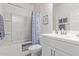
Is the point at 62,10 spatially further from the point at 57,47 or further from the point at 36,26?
the point at 57,47

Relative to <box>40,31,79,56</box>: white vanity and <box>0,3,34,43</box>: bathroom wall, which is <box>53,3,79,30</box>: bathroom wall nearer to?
<box>40,31,79,56</box>: white vanity

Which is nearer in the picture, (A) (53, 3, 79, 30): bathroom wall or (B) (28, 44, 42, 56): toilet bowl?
(A) (53, 3, 79, 30): bathroom wall

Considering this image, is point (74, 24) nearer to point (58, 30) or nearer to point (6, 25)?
point (58, 30)

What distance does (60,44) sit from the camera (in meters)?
1.48

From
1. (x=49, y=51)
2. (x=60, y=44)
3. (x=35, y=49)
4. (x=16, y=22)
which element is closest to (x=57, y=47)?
(x=60, y=44)

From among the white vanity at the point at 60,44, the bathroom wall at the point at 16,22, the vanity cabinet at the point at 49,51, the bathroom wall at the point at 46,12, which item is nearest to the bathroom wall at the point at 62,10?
the bathroom wall at the point at 46,12

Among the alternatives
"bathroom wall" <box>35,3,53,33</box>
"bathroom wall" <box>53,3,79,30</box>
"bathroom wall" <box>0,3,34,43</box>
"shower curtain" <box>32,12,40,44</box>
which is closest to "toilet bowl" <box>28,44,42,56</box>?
"shower curtain" <box>32,12,40,44</box>

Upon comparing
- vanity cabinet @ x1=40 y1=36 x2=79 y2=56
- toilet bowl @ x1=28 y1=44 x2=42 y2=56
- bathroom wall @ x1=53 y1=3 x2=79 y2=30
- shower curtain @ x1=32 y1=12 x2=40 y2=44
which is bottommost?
toilet bowl @ x1=28 y1=44 x2=42 y2=56

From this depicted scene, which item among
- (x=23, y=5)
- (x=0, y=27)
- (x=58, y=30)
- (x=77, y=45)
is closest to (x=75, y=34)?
(x=58, y=30)

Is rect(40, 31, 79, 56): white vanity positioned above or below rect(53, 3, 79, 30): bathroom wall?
below

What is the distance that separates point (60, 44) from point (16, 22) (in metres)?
1.13

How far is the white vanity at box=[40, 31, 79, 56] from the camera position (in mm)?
1231

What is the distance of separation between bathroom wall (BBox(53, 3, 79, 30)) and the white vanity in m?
0.33

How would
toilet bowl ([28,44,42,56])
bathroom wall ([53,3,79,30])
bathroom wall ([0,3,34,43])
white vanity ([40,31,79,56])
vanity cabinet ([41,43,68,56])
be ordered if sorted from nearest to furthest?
1. white vanity ([40,31,79,56])
2. vanity cabinet ([41,43,68,56])
3. bathroom wall ([53,3,79,30])
4. toilet bowl ([28,44,42,56])
5. bathroom wall ([0,3,34,43])
